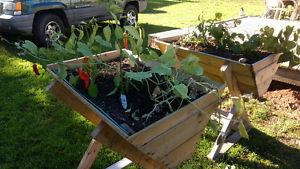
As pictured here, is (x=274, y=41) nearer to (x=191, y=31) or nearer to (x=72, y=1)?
(x=191, y=31)

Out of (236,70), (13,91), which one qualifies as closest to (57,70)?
(236,70)

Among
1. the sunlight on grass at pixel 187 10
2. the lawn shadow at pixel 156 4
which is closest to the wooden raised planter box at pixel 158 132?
the sunlight on grass at pixel 187 10

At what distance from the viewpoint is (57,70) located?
1903 millimetres

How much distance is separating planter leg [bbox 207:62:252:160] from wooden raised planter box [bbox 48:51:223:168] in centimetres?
68

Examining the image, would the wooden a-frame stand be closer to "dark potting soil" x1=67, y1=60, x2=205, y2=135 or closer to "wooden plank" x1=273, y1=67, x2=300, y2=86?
"dark potting soil" x1=67, y1=60, x2=205, y2=135

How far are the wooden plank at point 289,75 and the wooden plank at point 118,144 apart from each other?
279 cm

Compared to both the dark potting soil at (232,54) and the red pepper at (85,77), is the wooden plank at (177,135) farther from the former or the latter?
the dark potting soil at (232,54)

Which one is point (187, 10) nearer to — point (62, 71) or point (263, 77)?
point (263, 77)

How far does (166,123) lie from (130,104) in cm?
23

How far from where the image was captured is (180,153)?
181 centimetres

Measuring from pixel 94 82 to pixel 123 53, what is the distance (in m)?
0.24

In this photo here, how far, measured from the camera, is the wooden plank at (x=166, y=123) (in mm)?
1553

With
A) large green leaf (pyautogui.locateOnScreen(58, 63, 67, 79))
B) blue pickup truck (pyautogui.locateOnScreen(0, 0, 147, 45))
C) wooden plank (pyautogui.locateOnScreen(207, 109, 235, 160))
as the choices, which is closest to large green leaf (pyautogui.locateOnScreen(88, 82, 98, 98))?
large green leaf (pyautogui.locateOnScreen(58, 63, 67, 79))

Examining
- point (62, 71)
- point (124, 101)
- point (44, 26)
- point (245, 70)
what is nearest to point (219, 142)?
point (245, 70)
